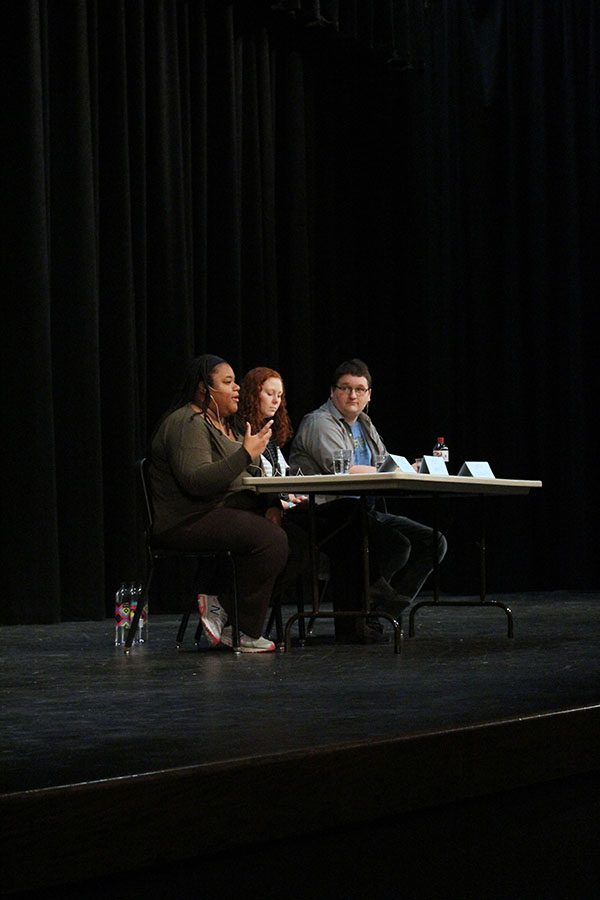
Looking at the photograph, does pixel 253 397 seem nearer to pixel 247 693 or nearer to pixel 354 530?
pixel 354 530

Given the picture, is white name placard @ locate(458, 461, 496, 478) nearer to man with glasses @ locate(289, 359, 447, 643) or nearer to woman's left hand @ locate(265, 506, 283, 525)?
man with glasses @ locate(289, 359, 447, 643)

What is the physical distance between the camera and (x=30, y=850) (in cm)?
156

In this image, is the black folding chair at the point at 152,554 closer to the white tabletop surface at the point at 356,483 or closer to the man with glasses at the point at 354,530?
the white tabletop surface at the point at 356,483

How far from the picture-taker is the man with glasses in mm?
4207

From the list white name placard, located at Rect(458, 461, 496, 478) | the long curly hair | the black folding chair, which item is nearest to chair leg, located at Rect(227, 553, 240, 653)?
the black folding chair

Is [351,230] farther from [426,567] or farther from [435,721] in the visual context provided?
[435,721]

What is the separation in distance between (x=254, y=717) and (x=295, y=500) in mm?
2103

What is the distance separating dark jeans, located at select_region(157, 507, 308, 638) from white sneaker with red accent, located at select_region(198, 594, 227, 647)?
0.10 meters

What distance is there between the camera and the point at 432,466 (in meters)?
4.02

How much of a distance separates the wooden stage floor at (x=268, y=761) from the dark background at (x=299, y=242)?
6.70 feet

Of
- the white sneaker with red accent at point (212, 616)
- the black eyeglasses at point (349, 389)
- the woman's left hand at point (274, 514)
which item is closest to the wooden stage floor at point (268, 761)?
the white sneaker with red accent at point (212, 616)

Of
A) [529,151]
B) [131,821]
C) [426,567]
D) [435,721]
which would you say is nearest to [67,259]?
[426,567]

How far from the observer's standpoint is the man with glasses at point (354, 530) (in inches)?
166

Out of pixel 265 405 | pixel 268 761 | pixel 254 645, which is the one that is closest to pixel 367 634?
pixel 254 645
